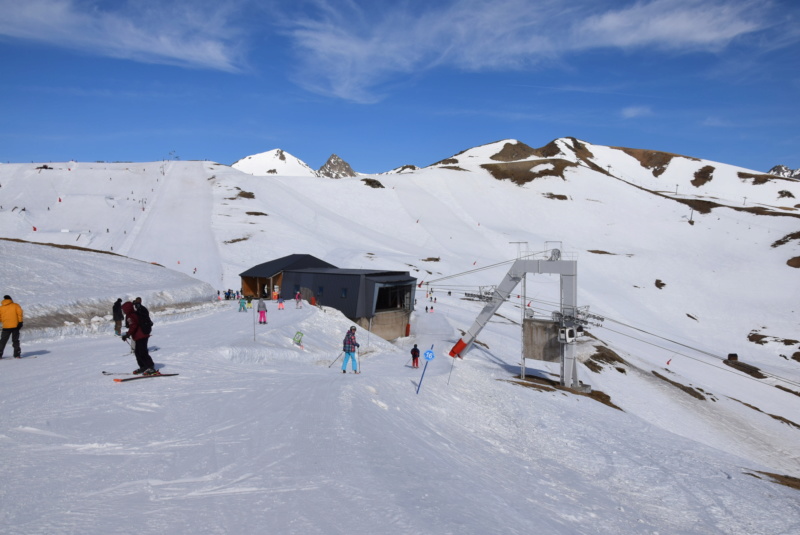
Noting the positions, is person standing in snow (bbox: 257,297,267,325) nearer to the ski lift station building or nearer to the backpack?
the ski lift station building

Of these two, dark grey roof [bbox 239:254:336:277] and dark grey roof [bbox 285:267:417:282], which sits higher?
dark grey roof [bbox 239:254:336:277]

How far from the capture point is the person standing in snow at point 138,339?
533 inches

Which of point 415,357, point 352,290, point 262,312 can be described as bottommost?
point 415,357

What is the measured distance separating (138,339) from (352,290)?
78.2ft

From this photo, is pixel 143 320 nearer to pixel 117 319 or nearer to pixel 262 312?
pixel 117 319

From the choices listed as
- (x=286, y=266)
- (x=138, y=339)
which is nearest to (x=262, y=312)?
(x=138, y=339)

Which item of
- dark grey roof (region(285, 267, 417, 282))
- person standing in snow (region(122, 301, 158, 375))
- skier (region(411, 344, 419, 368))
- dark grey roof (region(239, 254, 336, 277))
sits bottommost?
skier (region(411, 344, 419, 368))

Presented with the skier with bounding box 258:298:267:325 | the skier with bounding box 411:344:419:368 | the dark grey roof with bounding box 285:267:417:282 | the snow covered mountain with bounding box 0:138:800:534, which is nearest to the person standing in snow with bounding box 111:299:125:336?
the snow covered mountain with bounding box 0:138:800:534

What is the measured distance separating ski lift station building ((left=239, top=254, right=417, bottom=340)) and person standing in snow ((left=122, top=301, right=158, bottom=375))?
75.1 feet

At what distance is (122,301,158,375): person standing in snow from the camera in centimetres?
1355

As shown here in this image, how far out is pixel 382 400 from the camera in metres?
15.1

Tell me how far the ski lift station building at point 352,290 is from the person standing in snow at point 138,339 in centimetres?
2289

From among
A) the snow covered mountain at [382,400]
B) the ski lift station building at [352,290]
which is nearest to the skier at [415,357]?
the snow covered mountain at [382,400]

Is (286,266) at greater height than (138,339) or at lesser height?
greater
